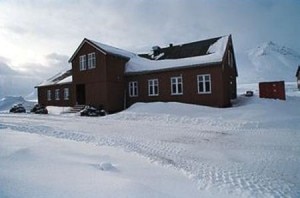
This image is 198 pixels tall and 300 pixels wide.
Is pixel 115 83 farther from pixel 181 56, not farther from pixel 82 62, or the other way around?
pixel 181 56

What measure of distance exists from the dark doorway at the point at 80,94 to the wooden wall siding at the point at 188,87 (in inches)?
216

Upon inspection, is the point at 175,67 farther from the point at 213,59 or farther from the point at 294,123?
the point at 294,123

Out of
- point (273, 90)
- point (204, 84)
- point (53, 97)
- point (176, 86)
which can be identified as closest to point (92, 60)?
point (176, 86)

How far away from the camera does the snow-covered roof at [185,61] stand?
2305 centimetres

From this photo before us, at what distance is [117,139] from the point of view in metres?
11.3

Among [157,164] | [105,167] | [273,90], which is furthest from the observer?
[273,90]

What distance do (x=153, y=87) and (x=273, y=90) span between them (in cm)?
1219

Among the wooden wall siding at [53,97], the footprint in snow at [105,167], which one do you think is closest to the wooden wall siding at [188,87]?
the wooden wall siding at [53,97]

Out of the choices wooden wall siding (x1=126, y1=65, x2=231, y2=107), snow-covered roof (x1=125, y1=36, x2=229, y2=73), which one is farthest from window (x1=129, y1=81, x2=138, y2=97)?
snow-covered roof (x1=125, y1=36, x2=229, y2=73)

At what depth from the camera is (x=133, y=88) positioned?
27.2 metres

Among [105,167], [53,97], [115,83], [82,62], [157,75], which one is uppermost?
[82,62]

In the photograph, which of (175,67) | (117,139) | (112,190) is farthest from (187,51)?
(112,190)

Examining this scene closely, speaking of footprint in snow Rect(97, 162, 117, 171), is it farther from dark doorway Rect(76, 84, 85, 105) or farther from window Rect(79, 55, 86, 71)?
dark doorway Rect(76, 84, 85, 105)

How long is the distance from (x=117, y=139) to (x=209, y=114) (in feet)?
29.6
